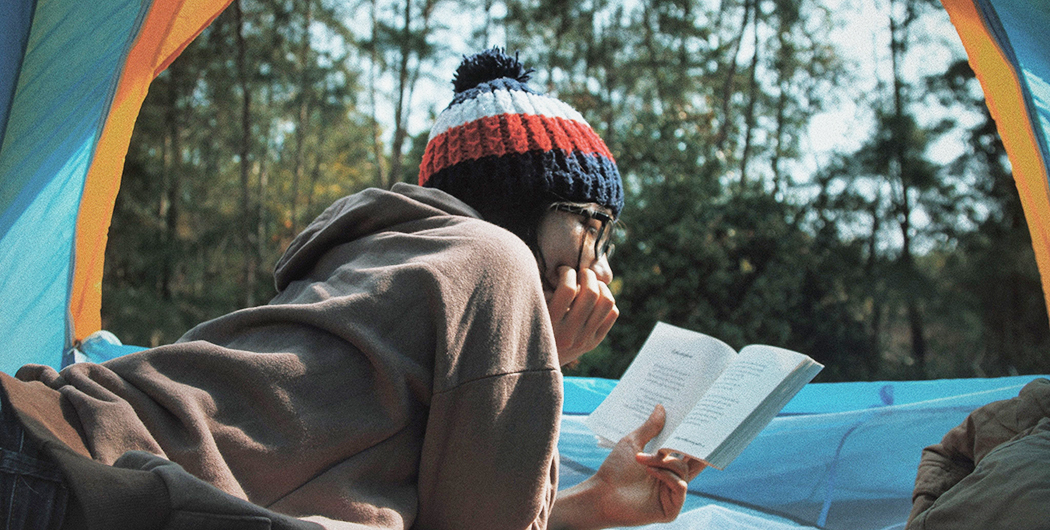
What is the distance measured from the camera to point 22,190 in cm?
203

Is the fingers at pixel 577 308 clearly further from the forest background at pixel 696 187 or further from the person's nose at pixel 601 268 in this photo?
the forest background at pixel 696 187

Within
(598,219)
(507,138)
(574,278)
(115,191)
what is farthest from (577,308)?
(115,191)

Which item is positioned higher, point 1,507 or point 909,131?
point 909,131

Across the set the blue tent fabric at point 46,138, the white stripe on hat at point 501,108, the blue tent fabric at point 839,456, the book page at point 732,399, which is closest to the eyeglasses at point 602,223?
the white stripe on hat at point 501,108

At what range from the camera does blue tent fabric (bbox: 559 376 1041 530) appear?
220 centimetres

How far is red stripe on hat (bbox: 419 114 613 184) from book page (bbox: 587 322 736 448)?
0.49m

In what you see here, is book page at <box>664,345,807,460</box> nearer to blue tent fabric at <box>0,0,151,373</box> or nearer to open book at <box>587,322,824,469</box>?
open book at <box>587,322,824,469</box>

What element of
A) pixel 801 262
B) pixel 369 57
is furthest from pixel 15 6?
pixel 369 57

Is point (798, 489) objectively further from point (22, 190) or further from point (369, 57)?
point (369, 57)

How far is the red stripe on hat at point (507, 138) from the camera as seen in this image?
1293 mm

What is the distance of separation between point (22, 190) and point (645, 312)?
15.4ft

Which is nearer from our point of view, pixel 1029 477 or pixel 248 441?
pixel 248 441

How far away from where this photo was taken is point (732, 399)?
4.54 ft

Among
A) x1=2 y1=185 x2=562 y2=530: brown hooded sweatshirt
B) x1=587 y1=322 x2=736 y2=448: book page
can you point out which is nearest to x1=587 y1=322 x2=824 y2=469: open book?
x1=587 y1=322 x2=736 y2=448: book page
